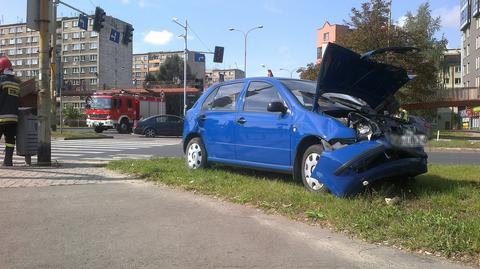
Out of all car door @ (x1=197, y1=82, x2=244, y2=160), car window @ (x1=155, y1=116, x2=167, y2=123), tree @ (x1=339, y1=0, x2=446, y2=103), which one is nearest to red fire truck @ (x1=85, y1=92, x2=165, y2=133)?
car window @ (x1=155, y1=116, x2=167, y2=123)

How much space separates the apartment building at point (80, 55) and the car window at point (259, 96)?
129270mm

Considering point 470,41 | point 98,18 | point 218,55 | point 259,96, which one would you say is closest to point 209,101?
point 259,96

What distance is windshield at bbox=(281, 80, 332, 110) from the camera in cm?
722

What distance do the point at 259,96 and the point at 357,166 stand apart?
7.63 feet

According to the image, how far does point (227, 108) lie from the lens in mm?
8453

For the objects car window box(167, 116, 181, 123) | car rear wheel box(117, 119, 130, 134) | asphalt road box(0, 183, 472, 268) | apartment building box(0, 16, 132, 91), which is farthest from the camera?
apartment building box(0, 16, 132, 91)

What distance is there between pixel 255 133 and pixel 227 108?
951mm

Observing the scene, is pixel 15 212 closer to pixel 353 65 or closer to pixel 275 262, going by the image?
pixel 275 262

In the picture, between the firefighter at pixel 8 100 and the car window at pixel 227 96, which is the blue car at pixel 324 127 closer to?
the car window at pixel 227 96

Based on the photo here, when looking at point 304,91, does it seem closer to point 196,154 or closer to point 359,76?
point 359,76

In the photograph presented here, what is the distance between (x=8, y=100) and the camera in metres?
9.49

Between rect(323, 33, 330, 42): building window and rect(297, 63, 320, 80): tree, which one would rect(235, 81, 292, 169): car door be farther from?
rect(323, 33, 330, 42): building window

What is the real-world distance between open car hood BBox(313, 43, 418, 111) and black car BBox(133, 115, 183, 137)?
25.4 meters

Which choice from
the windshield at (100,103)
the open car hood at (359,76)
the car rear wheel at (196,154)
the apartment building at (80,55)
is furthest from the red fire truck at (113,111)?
the apartment building at (80,55)
